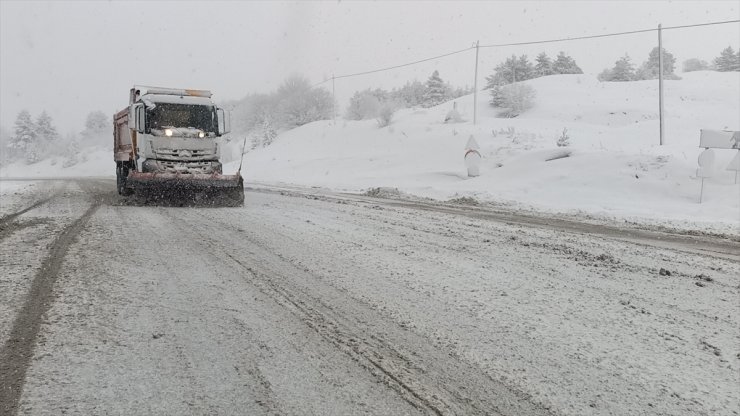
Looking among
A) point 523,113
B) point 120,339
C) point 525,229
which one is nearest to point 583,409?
point 120,339

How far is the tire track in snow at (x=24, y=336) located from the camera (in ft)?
7.93

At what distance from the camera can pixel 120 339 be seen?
3.14m

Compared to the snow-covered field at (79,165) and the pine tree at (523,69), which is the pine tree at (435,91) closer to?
the pine tree at (523,69)

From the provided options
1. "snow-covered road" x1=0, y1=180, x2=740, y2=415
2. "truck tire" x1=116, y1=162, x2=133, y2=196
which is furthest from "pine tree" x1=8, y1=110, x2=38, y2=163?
"snow-covered road" x1=0, y1=180, x2=740, y2=415

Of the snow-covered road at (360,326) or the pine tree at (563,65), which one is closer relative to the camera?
the snow-covered road at (360,326)

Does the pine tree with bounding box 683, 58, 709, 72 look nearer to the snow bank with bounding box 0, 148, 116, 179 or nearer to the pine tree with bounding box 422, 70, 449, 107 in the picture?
the pine tree with bounding box 422, 70, 449, 107

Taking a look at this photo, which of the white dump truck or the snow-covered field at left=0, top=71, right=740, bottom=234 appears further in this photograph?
the snow-covered field at left=0, top=71, right=740, bottom=234

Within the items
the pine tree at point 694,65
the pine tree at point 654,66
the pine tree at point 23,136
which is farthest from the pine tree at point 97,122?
the pine tree at point 694,65

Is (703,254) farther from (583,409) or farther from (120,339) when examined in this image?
(120,339)

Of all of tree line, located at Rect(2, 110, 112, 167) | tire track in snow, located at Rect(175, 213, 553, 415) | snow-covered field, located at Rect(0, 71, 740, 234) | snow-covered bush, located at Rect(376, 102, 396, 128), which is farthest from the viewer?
tree line, located at Rect(2, 110, 112, 167)

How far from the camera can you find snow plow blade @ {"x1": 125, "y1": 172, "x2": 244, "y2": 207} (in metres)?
11.8

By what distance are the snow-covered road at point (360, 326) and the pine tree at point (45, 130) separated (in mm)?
109878

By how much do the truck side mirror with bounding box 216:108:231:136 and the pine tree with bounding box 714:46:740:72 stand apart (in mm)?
84117

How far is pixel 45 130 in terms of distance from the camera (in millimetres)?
98875
